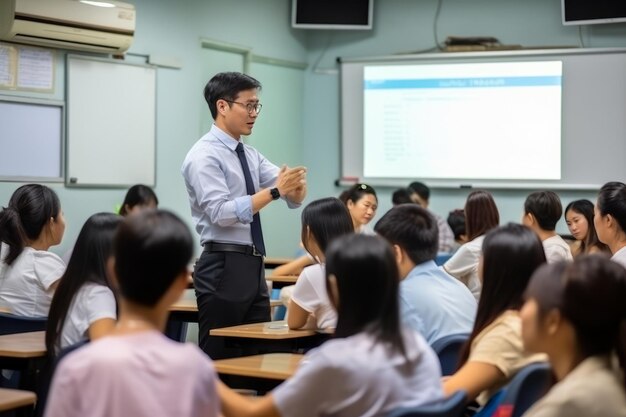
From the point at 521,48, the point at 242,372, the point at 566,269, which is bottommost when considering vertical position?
the point at 242,372

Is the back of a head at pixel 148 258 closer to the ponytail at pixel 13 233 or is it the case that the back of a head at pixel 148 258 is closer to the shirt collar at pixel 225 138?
the shirt collar at pixel 225 138

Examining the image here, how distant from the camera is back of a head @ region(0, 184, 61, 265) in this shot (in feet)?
14.6

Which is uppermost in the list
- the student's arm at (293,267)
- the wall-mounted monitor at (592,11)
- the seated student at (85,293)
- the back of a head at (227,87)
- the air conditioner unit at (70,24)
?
the wall-mounted monitor at (592,11)

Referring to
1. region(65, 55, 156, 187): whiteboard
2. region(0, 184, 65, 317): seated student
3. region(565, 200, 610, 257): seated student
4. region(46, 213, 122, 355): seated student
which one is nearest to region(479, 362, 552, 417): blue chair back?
region(46, 213, 122, 355): seated student

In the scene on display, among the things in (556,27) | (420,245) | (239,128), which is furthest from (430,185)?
(420,245)

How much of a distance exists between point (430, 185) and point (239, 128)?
4.78m

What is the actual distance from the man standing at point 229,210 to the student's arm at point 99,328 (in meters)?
1.06

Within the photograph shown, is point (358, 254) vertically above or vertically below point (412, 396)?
above

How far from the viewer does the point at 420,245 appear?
10.8ft

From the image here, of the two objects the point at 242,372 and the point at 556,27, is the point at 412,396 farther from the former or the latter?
the point at 556,27

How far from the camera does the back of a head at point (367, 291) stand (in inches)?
86.4

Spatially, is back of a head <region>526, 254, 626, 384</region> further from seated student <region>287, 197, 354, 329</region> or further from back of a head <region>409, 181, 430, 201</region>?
back of a head <region>409, 181, 430, 201</region>

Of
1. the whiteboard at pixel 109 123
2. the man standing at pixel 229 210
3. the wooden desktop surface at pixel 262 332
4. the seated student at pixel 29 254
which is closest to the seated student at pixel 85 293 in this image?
the wooden desktop surface at pixel 262 332

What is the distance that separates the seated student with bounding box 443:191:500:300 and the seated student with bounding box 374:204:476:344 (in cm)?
194
